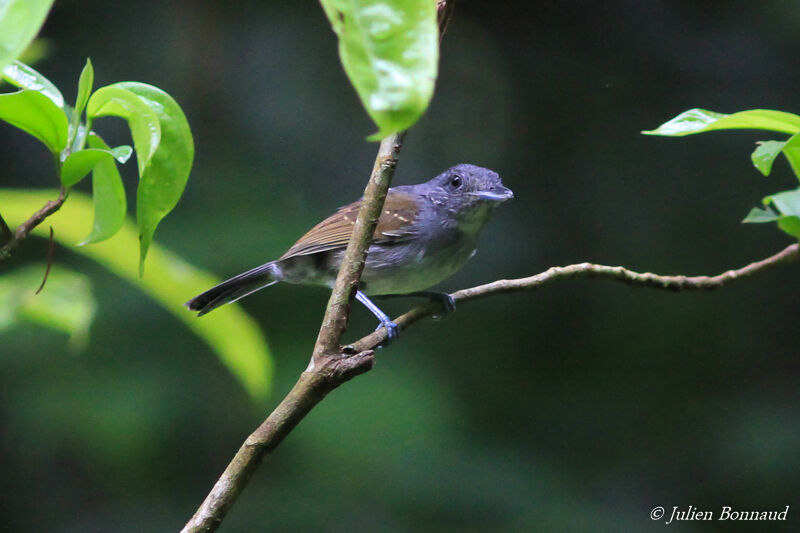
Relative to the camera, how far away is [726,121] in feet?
3.24

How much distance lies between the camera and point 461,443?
3.38 meters

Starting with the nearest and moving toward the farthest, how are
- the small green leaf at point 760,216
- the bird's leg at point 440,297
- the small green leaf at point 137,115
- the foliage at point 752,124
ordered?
the small green leaf at point 137,115 < the foliage at point 752,124 < the small green leaf at point 760,216 < the bird's leg at point 440,297

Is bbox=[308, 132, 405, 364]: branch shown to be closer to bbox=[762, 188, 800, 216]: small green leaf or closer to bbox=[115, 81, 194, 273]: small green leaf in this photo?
bbox=[115, 81, 194, 273]: small green leaf

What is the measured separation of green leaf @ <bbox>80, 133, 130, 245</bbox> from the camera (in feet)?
2.68

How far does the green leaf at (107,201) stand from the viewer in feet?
2.68

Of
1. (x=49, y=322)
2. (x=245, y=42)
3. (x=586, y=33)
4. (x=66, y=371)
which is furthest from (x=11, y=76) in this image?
(x=586, y=33)

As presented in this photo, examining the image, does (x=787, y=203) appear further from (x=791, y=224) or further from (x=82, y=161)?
(x=82, y=161)

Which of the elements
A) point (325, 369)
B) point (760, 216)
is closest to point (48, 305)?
point (325, 369)

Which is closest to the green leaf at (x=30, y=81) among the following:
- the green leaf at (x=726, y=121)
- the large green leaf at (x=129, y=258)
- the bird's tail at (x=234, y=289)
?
the large green leaf at (x=129, y=258)

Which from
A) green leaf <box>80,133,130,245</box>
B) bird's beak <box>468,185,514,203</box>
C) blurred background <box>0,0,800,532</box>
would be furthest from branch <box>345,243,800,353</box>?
blurred background <box>0,0,800,532</box>

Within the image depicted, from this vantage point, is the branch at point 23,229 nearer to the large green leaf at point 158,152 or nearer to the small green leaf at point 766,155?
the large green leaf at point 158,152

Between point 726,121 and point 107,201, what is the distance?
0.76 meters

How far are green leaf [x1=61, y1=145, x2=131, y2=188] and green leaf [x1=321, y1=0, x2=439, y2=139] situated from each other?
0.41 metres

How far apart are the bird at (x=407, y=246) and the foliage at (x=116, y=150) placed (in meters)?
1.30
